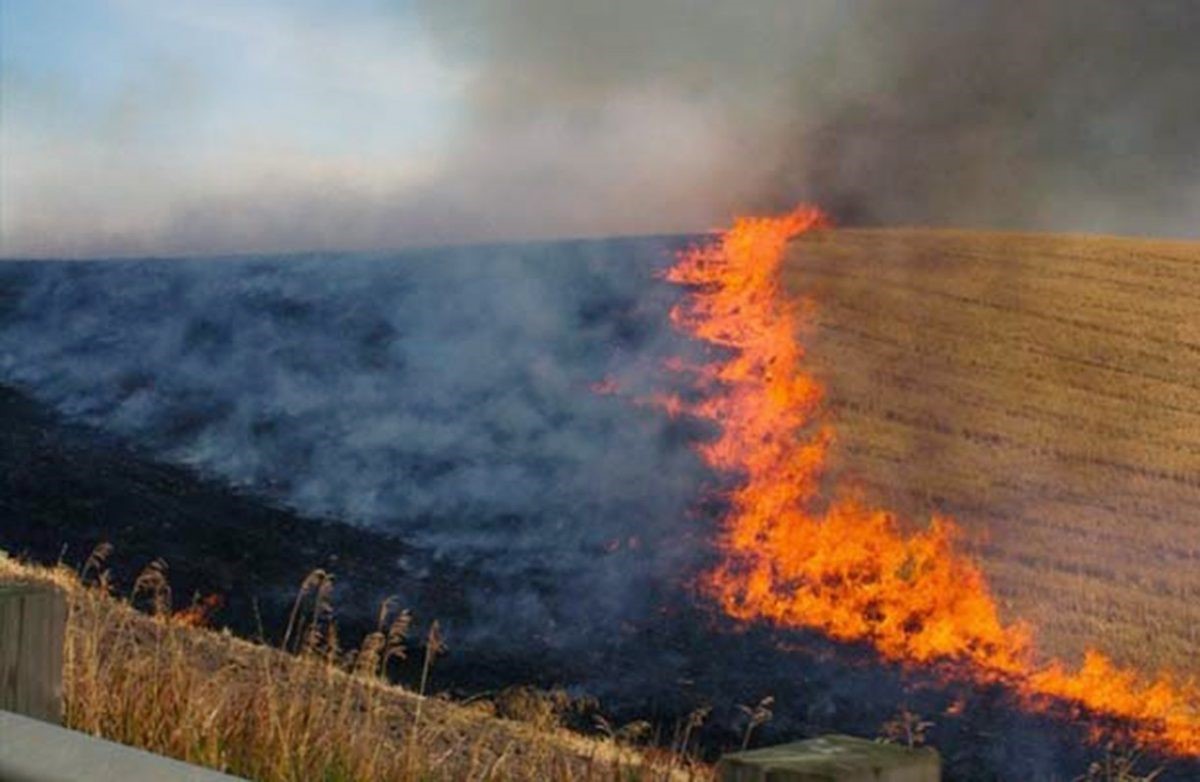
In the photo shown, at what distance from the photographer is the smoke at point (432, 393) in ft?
70.6

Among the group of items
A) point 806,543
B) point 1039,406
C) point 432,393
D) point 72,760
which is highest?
point 1039,406

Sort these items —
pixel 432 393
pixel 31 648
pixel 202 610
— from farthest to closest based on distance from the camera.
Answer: pixel 432 393 < pixel 202 610 < pixel 31 648

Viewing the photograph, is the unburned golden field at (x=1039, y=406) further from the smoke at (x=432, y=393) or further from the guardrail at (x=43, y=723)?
the guardrail at (x=43, y=723)

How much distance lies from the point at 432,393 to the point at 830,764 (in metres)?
23.9

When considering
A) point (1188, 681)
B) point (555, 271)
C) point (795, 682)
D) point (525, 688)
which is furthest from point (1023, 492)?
point (555, 271)

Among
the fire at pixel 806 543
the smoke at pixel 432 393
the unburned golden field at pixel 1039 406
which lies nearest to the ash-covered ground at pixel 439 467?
the smoke at pixel 432 393

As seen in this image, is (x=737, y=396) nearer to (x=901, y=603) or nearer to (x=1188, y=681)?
(x=901, y=603)

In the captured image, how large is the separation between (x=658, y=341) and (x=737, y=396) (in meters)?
2.21

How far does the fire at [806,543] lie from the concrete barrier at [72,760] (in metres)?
15.0

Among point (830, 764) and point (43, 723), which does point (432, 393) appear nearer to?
point (43, 723)

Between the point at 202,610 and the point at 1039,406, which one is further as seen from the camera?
the point at 1039,406

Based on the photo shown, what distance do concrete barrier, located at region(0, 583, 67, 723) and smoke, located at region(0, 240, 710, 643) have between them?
43.2 ft

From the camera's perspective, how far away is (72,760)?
11.9 ft

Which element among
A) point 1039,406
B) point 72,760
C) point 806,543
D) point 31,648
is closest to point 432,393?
point 806,543
